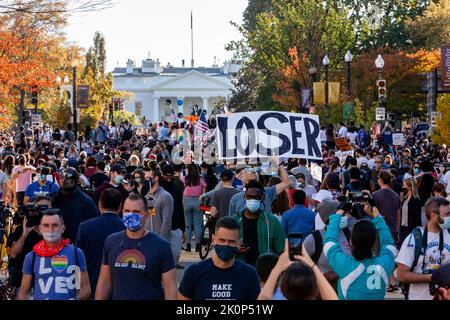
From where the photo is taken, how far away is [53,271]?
8102 millimetres

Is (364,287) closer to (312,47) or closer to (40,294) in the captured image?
(40,294)

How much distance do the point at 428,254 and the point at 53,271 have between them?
2.97 metres

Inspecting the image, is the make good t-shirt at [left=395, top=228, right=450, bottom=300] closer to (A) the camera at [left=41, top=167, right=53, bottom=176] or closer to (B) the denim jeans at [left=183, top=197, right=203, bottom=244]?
(A) the camera at [left=41, top=167, right=53, bottom=176]

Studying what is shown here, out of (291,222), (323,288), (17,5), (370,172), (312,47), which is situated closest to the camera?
(323,288)

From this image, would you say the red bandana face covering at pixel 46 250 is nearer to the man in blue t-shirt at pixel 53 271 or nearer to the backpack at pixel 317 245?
the man in blue t-shirt at pixel 53 271

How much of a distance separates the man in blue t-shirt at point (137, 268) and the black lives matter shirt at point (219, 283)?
1.98 feet

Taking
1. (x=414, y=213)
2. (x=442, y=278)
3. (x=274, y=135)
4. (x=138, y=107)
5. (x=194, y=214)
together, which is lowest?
(x=194, y=214)

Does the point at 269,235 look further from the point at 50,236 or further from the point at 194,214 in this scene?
the point at 194,214

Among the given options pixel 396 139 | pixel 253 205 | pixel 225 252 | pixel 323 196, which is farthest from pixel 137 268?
pixel 396 139

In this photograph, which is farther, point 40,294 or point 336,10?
point 336,10

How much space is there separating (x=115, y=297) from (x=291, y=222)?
3757 mm

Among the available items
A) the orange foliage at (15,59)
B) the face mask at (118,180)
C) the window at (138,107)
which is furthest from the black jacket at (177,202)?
the window at (138,107)
